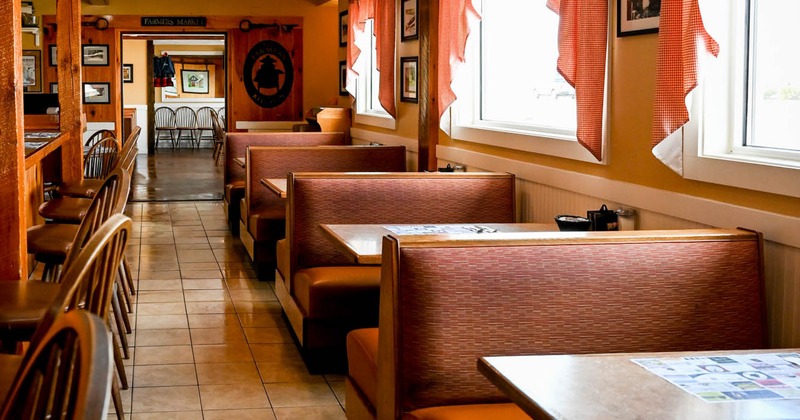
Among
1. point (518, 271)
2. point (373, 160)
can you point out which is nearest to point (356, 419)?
point (518, 271)

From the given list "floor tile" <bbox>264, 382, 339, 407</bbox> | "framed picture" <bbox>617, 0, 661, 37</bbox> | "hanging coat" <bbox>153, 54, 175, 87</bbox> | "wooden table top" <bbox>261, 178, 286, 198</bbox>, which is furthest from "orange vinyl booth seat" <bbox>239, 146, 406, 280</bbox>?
"hanging coat" <bbox>153, 54, 175, 87</bbox>

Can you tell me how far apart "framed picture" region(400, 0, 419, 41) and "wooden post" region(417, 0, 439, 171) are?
0.29 metres

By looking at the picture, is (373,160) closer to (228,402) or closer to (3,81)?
(228,402)

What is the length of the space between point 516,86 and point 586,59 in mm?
1528

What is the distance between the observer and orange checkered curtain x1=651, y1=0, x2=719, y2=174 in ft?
10.3

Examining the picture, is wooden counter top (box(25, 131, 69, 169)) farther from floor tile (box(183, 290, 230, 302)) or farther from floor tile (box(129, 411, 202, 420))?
floor tile (box(129, 411, 202, 420))

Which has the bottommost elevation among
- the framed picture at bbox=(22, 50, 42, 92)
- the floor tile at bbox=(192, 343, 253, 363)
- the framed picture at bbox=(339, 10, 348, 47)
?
the floor tile at bbox=(192, 343, 253, 363)

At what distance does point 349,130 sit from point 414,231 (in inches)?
224

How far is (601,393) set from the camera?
1.80 m

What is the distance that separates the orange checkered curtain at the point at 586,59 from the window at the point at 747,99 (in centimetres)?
66

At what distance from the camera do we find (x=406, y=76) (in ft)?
23.5

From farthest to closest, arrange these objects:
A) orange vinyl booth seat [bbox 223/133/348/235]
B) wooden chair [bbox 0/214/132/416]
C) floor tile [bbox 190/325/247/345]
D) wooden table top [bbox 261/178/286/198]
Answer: orange vinyl booth seat [bbox 223/133/348/235] → wooden table top [bbox 261/178/286/198] → floor tile [bbox 190/325/247/345] → wooden chair [bbox 0/214/132/416]

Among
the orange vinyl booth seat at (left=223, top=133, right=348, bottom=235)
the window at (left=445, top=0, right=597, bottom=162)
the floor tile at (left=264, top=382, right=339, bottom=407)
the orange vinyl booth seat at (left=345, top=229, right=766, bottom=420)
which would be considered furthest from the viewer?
the orange vinyl booth seat at (left=223, top=133, right=348, bottom=235)

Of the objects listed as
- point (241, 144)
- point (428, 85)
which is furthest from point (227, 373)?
point (241, 144)
